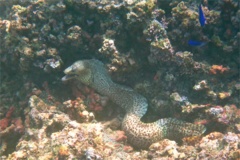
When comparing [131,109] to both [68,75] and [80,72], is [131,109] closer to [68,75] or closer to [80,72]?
[80,72]

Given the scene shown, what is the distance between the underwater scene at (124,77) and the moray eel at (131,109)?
2cm

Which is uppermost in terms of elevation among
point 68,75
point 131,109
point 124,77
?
point 124,77

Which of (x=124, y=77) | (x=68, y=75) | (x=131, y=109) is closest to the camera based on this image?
(x=131, y=109)

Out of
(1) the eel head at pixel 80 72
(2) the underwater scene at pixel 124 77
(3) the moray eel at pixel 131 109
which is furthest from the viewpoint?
(1) the eel head at pixel 80 72

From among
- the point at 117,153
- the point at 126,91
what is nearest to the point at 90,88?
the point at 126,91

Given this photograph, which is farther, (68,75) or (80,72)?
(68,75)

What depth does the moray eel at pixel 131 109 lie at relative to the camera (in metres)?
5.49

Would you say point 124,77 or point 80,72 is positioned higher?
point 124,77

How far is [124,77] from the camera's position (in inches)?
252

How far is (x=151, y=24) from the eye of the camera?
577cm

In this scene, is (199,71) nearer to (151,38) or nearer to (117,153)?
(151,38)

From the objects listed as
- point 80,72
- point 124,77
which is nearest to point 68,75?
point 80,72

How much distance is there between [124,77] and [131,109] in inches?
33.5

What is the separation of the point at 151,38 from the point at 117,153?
2665mm
